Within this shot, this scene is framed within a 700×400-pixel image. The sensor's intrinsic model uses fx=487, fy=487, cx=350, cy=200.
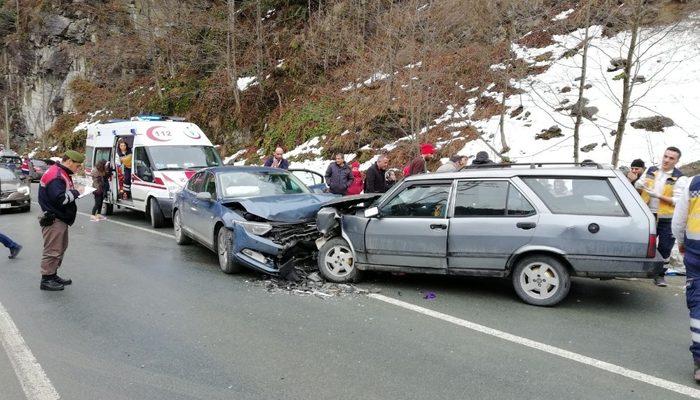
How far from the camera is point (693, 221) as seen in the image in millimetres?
3781

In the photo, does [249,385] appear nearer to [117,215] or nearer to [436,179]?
[436,179]

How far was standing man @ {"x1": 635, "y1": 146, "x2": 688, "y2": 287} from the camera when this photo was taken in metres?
6.21

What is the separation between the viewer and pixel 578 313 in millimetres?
5293

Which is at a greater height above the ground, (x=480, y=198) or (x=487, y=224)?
(x=480, y=198)

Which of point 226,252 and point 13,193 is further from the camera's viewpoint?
point 13,193

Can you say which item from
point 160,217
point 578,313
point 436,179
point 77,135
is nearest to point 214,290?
point 436,179

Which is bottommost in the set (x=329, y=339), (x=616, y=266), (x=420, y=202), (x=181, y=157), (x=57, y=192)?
(x=329, y=339)

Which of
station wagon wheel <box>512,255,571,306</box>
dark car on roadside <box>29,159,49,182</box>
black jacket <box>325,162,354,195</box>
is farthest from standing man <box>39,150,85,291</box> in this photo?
dark car on roadside <box>29,159,49,182</box>

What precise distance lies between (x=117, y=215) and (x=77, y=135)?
25.3 metres

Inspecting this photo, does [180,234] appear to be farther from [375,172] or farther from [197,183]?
[375,172]

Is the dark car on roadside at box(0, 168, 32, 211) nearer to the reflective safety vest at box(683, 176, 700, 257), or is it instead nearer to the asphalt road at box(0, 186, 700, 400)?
the asphalt road at box(0, 186, 700, 400)

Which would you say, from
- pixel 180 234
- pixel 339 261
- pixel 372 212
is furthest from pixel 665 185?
pixel 180 234

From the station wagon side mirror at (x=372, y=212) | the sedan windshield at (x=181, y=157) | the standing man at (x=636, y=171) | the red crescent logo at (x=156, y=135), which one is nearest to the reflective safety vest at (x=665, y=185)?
the standing man at (x=636, y=171)

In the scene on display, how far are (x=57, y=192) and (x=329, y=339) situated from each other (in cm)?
400
